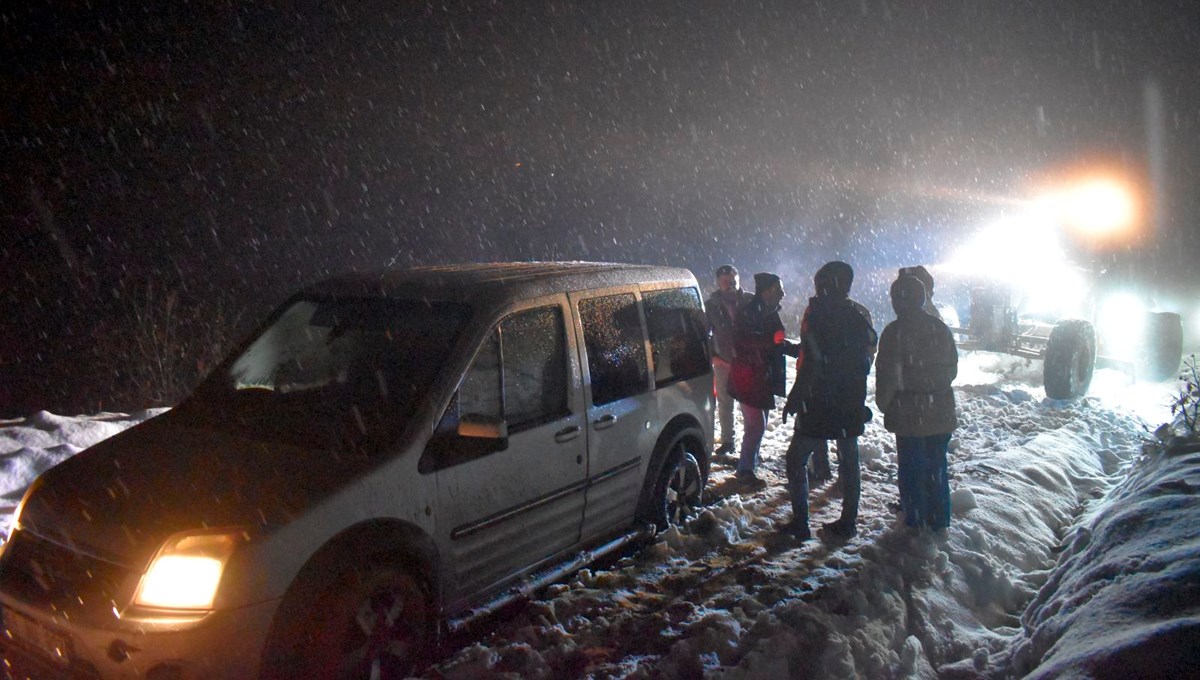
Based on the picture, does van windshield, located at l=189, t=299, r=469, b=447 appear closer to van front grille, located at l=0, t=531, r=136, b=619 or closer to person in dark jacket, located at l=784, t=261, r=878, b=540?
van front grille, located at l=0, t=531, r=136, b=619

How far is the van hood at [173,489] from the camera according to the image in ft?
9.38

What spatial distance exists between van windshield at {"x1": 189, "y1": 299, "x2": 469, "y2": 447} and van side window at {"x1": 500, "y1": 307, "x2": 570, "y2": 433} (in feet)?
1.00

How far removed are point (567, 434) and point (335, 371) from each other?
1189mm

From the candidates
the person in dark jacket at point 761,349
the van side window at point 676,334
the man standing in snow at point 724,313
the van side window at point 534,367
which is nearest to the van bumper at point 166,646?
the van side window at point 534,367

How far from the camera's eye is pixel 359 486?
3.12 meters

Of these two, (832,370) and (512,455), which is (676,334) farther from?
(512,455)

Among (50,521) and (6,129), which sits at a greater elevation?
(6,129)

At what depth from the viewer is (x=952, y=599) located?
436 cm

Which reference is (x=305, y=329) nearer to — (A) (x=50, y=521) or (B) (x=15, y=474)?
(A) (x=50, y=521)

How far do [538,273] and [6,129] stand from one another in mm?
16494

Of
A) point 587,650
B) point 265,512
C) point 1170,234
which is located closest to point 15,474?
point 265,512

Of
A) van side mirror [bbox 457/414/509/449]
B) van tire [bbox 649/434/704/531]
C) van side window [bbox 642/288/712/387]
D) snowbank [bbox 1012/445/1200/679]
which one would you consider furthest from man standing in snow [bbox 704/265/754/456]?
van side mirror [bbox 457/414/509/449]

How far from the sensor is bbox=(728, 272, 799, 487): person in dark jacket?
6215 millimetres

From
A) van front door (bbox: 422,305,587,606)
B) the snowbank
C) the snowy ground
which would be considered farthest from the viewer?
van front door (bbox: 422,305,587,606)
